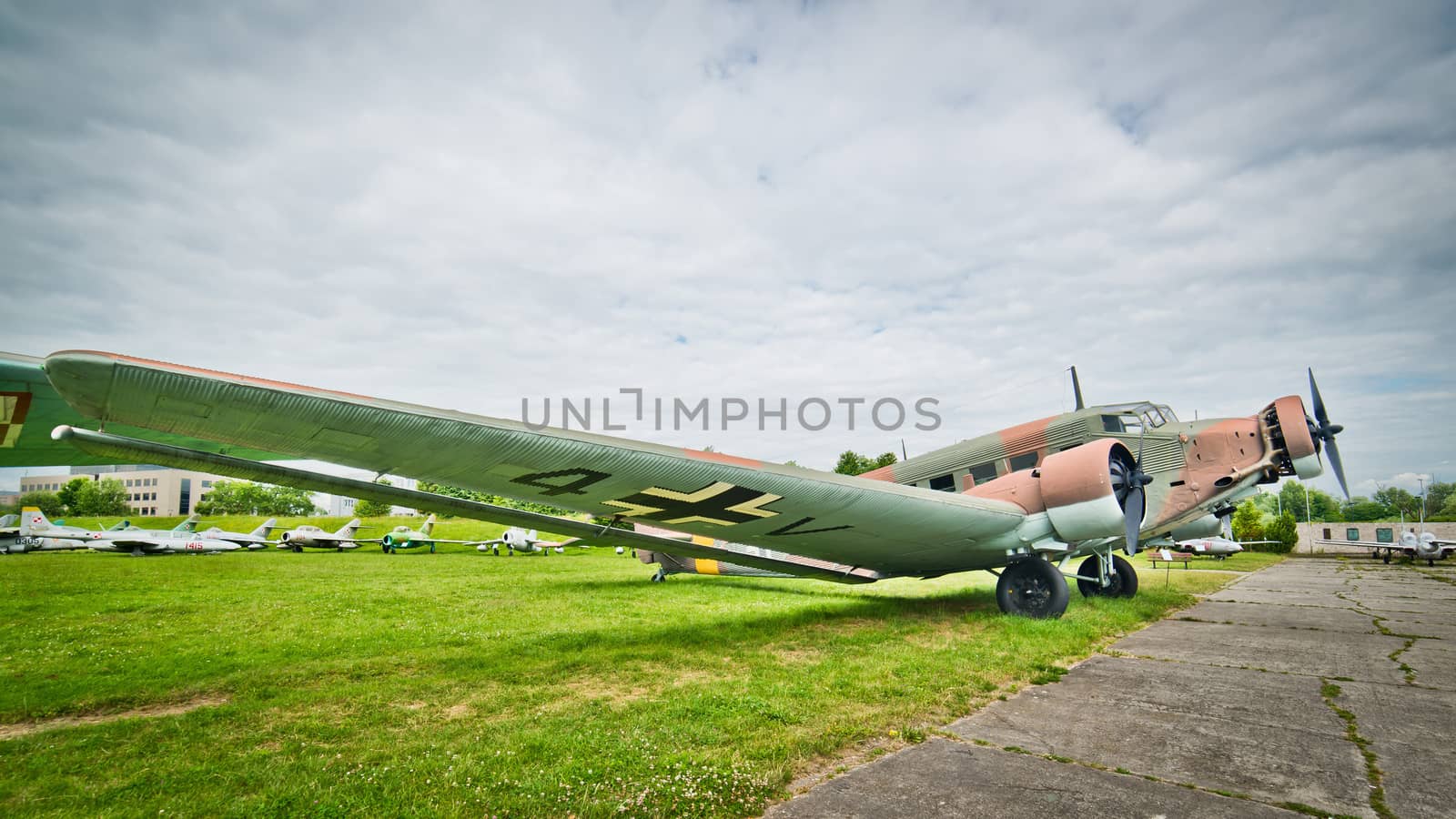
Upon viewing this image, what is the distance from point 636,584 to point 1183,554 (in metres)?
39.8

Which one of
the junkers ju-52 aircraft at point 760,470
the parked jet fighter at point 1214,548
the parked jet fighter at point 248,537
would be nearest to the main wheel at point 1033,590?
the junkers ju-52 aircraft at point 760,470

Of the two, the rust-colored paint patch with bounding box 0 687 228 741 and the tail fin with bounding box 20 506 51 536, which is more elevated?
the tail fin with bounding box 20 506 51 536

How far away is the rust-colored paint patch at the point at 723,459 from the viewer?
5.04 m

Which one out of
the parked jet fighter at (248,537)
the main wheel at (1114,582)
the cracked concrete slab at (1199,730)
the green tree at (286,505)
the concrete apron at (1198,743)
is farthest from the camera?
the green tree at (286,505)

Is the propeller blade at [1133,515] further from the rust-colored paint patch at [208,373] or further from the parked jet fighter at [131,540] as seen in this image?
the parked jet fighter at [131,540]

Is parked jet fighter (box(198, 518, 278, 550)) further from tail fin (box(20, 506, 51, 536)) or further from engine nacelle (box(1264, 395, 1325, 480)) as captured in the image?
engine nacelle (box(1264, 395, 1325, 480))

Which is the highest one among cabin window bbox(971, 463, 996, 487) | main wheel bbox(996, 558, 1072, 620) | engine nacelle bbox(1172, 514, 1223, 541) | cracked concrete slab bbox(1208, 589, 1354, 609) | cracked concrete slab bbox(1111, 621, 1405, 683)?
cabin window bbox(971, 463, 996, 487)

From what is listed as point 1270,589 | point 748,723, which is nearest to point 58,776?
point 748,723

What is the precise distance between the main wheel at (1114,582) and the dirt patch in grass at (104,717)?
1233cm

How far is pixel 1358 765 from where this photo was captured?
3311mm

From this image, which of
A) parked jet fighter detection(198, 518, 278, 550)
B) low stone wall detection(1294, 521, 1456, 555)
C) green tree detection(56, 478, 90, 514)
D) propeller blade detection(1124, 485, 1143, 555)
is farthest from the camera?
green tree detection(56, 478, 90, 514)

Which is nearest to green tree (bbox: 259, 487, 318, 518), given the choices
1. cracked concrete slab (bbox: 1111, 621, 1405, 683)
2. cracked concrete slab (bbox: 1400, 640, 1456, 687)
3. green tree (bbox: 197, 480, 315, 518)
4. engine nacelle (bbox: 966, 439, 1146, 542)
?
green tree (bbox: 197, 480, 315, 518)

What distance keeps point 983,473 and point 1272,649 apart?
4362 mm

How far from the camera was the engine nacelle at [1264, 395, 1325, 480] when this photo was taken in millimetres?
9039
